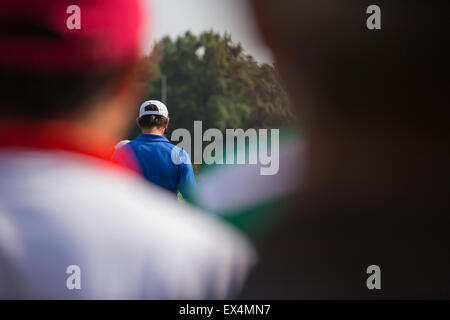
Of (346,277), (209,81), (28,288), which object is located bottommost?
(346,277)

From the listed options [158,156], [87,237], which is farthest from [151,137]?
[87,237]

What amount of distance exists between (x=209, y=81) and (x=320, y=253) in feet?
82.3

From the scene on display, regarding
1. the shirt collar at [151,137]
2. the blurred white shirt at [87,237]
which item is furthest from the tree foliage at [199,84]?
the blurred white shirt at [87,237]

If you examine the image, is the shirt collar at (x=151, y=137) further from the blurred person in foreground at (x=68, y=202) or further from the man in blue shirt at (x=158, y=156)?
the blurred person in foreground at (x=68, y=202)

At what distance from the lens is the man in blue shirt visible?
219 centimetres

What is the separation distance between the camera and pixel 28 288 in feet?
3.69

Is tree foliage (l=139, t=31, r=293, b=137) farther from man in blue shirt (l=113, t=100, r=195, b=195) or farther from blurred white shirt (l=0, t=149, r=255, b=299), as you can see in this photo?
blurred white shirt (l=0, t=149, r=255, b=299)

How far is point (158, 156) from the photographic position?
2.21 meters

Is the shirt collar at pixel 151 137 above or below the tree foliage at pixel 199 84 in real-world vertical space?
below

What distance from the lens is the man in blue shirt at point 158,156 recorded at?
2.19 meters

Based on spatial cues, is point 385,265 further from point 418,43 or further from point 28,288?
point 28,288

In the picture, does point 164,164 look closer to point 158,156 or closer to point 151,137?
point 158,156

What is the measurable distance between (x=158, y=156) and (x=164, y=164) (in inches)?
1.9
